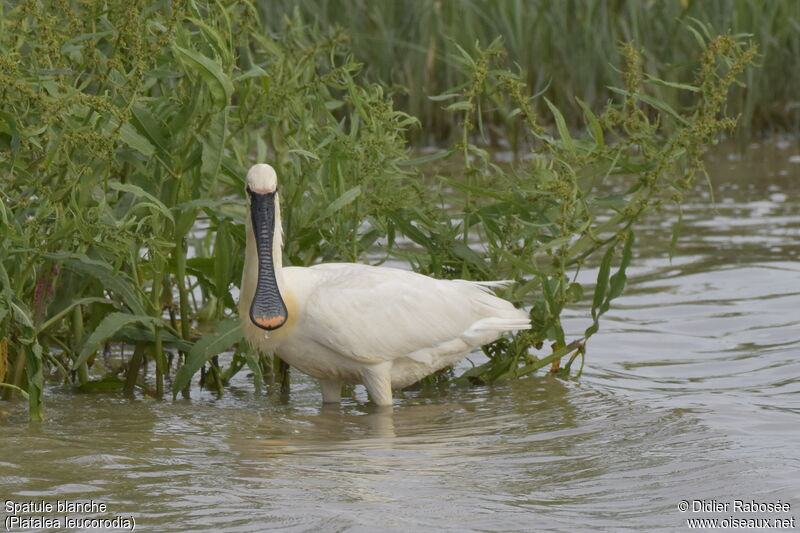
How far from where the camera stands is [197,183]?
21.1 ft

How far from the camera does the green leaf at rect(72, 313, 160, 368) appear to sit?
6176 mm

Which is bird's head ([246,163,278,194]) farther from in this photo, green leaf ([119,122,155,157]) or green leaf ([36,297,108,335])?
green leaf ([36,297,108,335])

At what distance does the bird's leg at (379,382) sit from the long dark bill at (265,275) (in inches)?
21.0

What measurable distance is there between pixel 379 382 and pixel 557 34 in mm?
9014

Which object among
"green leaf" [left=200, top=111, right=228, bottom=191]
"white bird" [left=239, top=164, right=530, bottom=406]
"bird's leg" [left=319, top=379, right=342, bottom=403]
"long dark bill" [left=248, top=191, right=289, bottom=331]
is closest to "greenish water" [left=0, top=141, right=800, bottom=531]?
"bird's leg" [left=319, top=379, right=342, bottom=403]

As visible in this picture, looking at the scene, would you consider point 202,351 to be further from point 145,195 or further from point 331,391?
point 145,195

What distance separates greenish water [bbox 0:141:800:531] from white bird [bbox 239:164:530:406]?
0.22 m

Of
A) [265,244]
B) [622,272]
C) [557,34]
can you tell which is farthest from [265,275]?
[557,34]

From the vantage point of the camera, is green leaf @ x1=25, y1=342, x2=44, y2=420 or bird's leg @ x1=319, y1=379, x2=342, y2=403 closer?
green leaf @ x1=25, y1=342, x2=44, y2=420

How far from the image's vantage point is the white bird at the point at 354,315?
21.1 ft

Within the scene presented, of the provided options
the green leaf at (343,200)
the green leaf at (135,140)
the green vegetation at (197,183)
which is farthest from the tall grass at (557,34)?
the green leaf at (135,140)

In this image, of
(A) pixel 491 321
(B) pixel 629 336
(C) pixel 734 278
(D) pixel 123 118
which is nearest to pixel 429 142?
(C) pixel 734 278

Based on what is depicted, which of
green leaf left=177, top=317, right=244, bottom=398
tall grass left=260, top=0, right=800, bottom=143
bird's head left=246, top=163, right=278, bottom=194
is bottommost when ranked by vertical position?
green leaf left=177, top=317, right=244, bottom=398

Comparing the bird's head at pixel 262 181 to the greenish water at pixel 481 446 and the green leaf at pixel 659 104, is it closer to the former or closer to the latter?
the greenish water at pixel 481 446
